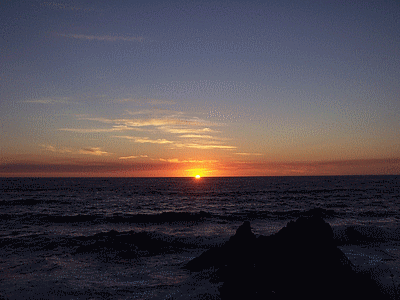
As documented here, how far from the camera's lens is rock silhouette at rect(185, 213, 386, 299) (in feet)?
29.8

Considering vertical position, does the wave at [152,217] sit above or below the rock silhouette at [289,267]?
below

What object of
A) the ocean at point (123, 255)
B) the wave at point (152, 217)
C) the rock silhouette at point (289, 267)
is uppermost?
the rock silhouette at point (289, 267)

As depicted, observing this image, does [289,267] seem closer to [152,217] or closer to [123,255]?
[123,255]

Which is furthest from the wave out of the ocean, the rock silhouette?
the rock silhouette

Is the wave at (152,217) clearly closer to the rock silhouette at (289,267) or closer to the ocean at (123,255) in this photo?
the ocean at (123,255)

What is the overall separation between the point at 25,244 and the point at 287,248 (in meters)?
17.6

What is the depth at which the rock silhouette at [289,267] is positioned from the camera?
9078 millimetres

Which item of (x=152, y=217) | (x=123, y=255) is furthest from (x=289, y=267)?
(x=152, y=217)

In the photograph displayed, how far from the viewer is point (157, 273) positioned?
1288 centimetres

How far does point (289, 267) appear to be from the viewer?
10484 mm

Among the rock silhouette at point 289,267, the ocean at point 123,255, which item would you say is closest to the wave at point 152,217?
the ocean at point 123,255

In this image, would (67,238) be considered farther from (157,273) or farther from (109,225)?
(157,273)

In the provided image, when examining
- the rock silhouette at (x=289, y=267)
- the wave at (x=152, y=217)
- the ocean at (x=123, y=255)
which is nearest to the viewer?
the rock silhouette at (x=289, y=267)

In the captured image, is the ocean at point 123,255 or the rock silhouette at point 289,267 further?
the ocean at point 123,255
